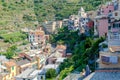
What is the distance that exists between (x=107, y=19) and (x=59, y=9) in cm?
5318

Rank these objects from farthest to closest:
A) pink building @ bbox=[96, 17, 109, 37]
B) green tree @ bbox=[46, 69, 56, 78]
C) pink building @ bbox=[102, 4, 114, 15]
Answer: pink building @ bbox=[102, 4, 114, 15], green tree @ bbox=[46, 69, 56, 78], pink building @ bbox=[96, 17, 109, 37]

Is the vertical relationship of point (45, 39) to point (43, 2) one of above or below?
below

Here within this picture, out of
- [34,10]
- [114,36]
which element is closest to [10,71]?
[114,36]

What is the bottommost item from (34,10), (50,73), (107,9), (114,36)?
(50,73)

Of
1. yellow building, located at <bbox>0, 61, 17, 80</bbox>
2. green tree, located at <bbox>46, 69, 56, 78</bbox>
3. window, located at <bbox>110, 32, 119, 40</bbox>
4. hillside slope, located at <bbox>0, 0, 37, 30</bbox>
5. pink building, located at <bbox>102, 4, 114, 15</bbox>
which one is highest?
pink building, located at <bbox>102, 4, 114, 15</bbox>

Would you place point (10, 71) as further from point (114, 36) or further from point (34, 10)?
point (34, 10)

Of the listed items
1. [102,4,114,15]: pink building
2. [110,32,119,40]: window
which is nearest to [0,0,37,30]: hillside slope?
[102,4,114,15]: pink building

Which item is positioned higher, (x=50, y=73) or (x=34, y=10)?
(x=34, y=10)

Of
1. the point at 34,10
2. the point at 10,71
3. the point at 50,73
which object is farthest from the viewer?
the point at 34,10

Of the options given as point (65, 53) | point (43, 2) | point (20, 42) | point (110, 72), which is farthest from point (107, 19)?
point (43, 2)

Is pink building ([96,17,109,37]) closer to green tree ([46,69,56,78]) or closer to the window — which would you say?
green tree ([46,69,56,78])

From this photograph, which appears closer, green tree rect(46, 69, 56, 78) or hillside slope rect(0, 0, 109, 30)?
green tree rect(46, 69, 56, 78)

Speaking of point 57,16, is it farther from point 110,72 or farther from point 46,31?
point 110,72

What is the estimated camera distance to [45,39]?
6250 centimetres
